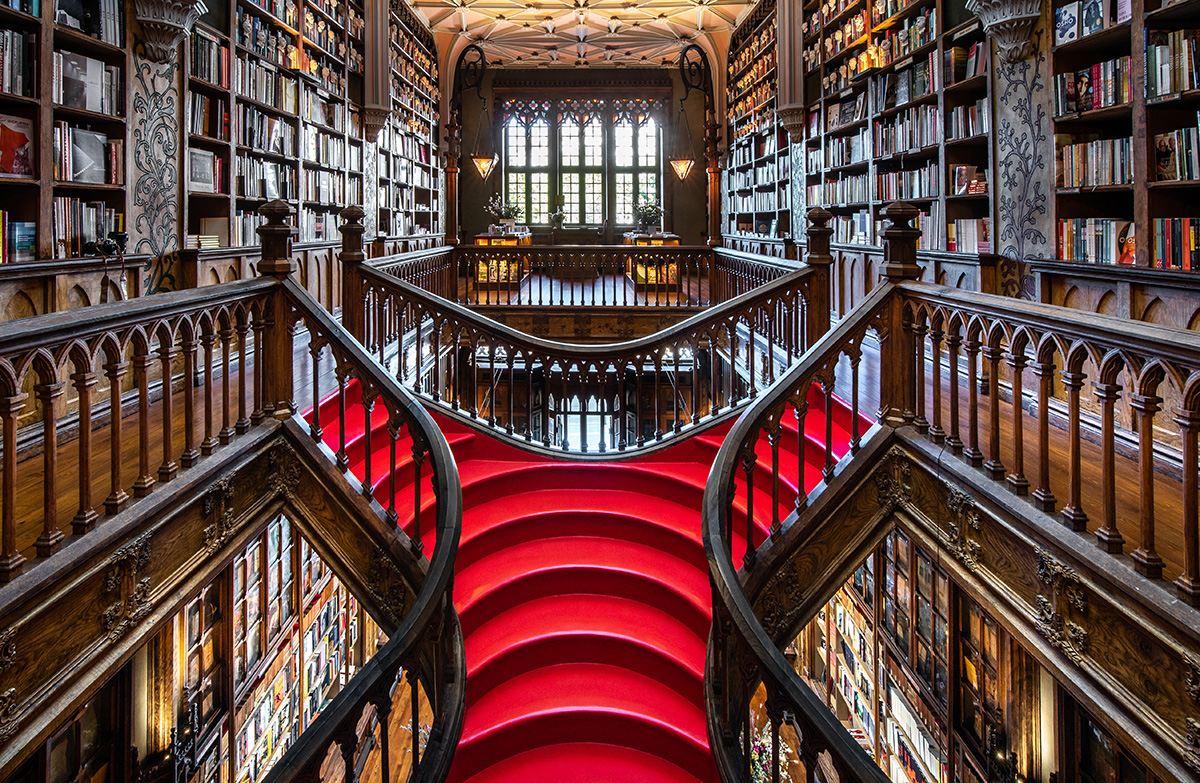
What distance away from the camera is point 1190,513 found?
5.38 ft

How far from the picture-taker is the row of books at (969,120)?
5.01 meters

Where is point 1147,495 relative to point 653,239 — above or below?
below

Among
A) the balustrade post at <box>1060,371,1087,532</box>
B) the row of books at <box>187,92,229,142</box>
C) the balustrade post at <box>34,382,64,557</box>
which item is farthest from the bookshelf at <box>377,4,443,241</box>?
the balustrade post at <box>1060,371,1087,532</box>

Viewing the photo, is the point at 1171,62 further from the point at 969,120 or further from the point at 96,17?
the point at 96,17

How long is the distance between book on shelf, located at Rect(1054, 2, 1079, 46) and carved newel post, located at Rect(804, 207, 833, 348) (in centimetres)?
152

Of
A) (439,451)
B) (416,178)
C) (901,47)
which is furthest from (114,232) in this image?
(416,178)

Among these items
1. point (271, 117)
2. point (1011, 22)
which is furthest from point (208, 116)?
point (1011, 22)

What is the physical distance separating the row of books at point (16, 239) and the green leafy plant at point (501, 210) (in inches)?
401

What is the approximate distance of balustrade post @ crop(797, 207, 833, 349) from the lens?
4699 mm

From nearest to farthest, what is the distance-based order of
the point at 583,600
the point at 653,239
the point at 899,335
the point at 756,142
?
the point at 899,335 → the point at 583,600 → the point at 756,142 → the point at 653,239

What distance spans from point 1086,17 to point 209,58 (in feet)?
18.0

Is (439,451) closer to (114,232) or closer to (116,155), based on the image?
(114,232)

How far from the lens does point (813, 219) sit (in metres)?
4.79

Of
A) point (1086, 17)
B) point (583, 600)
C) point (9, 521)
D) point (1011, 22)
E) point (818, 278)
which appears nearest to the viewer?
point (9, 521)
